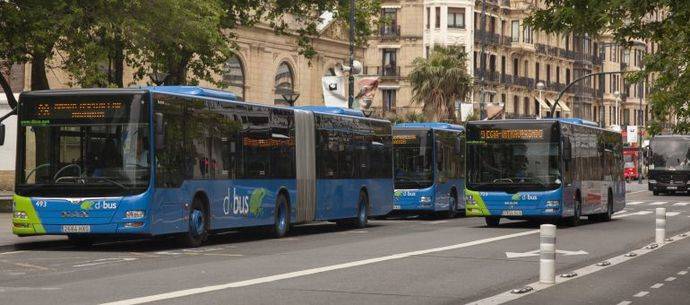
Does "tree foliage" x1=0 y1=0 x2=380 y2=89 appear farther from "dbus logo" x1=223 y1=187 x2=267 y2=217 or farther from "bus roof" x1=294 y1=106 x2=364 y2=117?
"dbus logo" x1=223 y1=187 x2=267 y2=217

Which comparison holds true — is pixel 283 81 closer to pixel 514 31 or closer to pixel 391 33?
pixel 391 33

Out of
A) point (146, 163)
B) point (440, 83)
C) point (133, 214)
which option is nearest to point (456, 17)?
point (440, 83)

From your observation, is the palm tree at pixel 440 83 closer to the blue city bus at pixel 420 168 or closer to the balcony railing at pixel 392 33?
the balcony railing at pixel 392 33

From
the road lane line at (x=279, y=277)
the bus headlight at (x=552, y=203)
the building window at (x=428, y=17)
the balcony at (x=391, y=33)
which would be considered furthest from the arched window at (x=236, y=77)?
the balcony at (x=391, y=33)

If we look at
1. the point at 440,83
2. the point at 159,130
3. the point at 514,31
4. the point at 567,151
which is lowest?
the point at 567,151

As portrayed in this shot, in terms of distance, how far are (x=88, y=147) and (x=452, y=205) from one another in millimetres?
21863

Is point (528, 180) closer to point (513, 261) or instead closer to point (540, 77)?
point (513, 261)

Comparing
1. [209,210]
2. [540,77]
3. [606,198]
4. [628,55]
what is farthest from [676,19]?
[628,55]

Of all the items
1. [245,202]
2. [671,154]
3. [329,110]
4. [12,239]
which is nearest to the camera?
[12,239]

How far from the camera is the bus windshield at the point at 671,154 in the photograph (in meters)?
76.1

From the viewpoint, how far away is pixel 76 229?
23.5 meters

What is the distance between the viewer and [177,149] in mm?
24750

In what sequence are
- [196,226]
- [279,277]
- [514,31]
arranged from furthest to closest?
[514,31], [196,226], [279,277]

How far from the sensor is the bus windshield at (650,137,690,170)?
76125 mm
